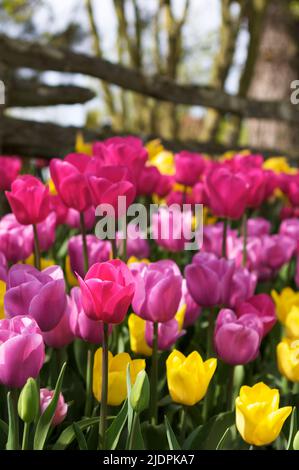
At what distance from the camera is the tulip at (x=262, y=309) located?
151 cm

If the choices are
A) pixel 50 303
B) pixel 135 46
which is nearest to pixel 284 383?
pixel 50 303

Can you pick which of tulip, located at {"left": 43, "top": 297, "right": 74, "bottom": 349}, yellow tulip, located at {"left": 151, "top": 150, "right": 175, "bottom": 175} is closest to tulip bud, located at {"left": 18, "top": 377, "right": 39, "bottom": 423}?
tulip, located at {"left": 43, "top": 297, "right": 74, "bottom": 349}

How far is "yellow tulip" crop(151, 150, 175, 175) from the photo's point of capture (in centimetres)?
329

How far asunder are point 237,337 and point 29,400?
0.49 metres

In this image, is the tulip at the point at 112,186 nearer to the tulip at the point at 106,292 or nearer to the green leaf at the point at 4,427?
the tulip at the point at 106,292

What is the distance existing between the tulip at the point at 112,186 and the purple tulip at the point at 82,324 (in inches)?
8.9

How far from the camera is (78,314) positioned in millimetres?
1384

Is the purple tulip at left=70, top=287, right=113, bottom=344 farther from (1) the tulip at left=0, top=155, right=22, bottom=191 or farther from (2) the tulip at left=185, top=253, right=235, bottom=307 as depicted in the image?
(1) the tulip at left=0, top=155, right=22, bottom=191

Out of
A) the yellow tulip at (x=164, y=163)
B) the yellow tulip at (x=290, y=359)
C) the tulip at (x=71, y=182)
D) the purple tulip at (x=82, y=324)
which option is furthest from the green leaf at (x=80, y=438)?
the yellow tulip at (x=164, y=163)

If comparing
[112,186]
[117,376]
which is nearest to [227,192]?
[112,186]

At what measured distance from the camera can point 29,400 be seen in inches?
40.9

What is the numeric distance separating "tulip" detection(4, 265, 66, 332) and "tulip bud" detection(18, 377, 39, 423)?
208 millimetres

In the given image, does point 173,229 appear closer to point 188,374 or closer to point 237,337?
point 237,337
